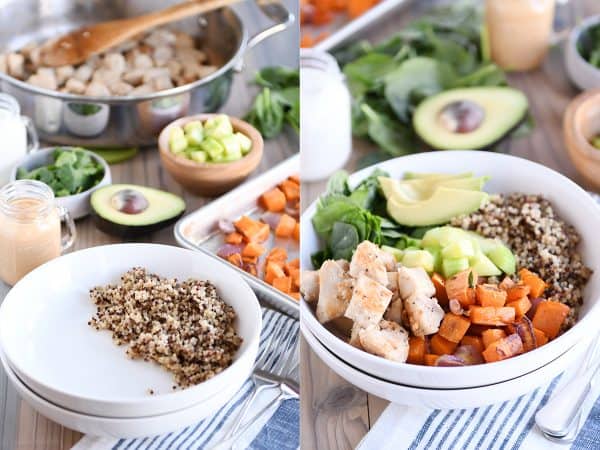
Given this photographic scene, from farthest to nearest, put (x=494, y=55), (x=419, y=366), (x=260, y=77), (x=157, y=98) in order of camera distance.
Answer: (x=494, y=55), (x=260, y=77), (x=157, y=98), (x=419, y=366)

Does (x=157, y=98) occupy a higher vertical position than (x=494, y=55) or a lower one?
higher

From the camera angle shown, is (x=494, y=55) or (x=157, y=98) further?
(x=494, y=55)

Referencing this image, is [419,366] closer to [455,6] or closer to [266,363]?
[266,363]

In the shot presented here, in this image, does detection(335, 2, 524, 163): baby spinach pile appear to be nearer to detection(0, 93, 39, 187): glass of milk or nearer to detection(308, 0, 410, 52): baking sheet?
detection(308, 0, 410, 52): baking sheet

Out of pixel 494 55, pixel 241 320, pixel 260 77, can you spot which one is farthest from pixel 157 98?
pixel 494 55

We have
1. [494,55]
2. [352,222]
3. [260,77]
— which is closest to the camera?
[352,222]

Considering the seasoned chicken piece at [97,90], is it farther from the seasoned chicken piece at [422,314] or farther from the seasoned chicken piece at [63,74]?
the seasoned chicken piece at [422,314]

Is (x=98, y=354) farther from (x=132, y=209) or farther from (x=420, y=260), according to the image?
(x=420, y=260)
